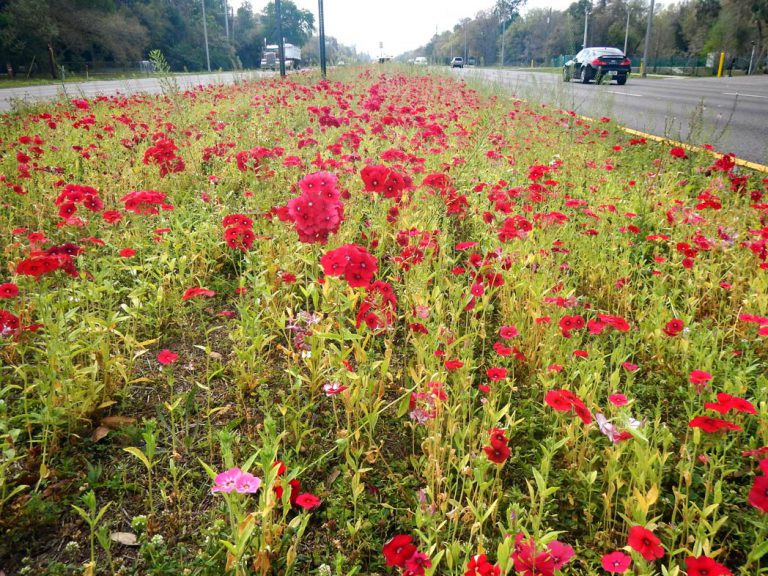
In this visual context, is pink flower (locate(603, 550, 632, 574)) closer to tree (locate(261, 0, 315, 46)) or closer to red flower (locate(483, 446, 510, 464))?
red flower (locate(483, 446, 510, 464))

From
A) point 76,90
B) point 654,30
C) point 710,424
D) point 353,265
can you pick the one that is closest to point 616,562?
point 710,424

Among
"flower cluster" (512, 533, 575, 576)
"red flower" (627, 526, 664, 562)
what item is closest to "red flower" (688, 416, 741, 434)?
"red flower" (627, 526, 664, 562)

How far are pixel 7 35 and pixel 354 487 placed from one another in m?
35.5

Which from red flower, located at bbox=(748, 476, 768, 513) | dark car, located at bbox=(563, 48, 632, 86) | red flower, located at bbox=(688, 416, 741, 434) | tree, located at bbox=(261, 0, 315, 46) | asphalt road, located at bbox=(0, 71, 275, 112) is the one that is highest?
tree, located at bbox=(261, 0, 315, 46)

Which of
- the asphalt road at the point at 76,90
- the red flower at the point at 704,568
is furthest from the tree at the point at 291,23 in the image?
the red flower at the point at 704,568

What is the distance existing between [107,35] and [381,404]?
45672 mm

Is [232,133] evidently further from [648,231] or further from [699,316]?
[699,316]

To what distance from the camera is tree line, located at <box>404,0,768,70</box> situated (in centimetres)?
4828

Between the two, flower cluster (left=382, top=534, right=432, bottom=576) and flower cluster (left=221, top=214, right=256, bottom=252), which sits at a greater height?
flower cluster (left=221, top=214, right=256, bottom=252)

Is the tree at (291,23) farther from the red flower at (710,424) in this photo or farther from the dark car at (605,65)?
the red flower at (710,424)

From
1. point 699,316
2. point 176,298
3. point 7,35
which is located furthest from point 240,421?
point 7,35

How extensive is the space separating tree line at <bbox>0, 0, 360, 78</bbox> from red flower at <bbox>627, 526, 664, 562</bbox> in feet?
38.5

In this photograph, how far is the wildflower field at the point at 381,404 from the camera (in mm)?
1542

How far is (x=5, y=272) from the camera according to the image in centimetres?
337
